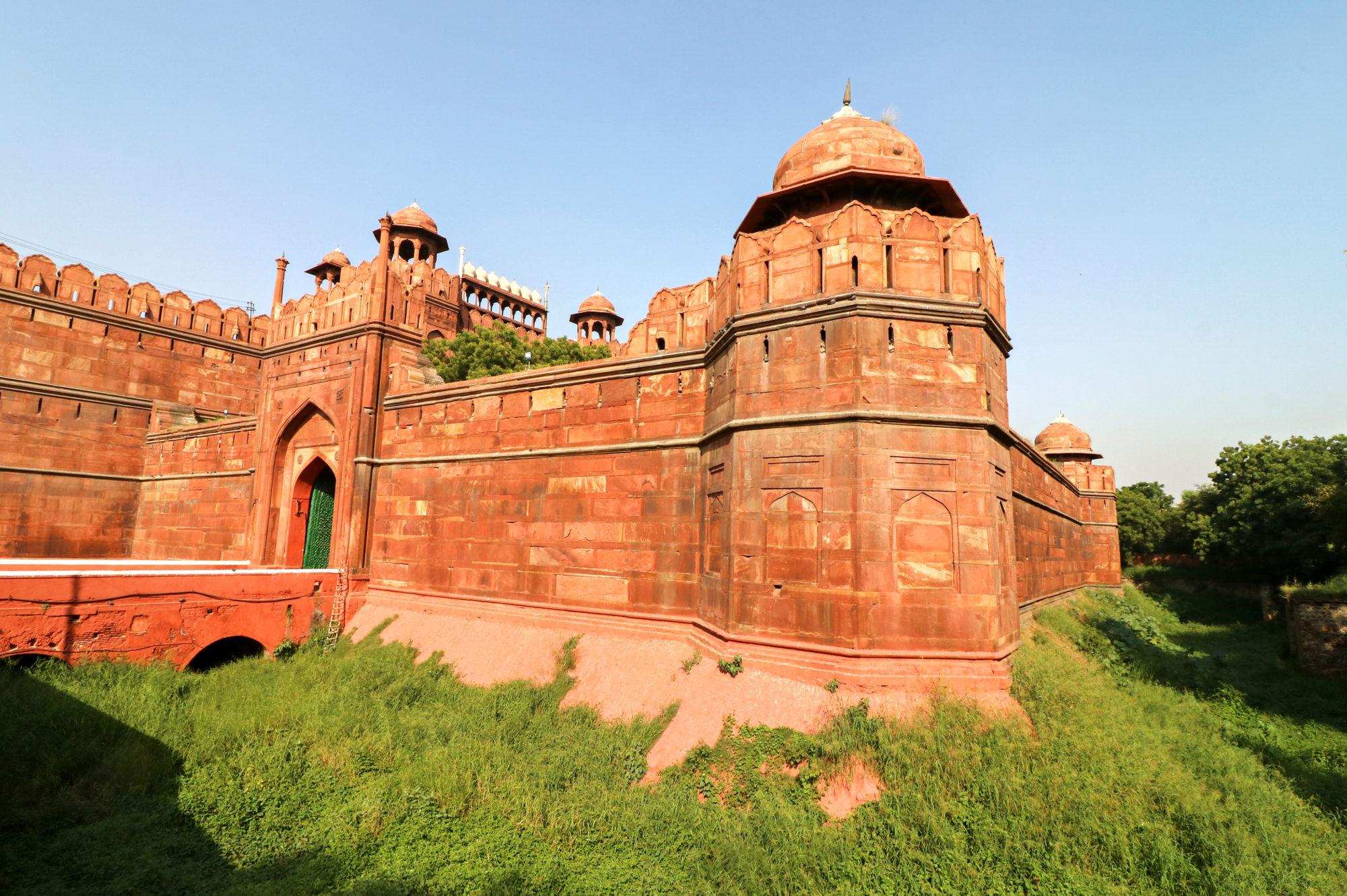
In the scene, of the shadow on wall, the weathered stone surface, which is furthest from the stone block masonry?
the weathered stone surface

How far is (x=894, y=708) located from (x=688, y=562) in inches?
143

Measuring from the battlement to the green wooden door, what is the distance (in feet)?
33.9

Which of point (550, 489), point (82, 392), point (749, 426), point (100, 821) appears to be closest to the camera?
point (100, 821)

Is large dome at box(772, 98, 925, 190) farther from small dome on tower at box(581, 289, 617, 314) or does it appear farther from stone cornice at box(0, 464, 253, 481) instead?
small dome on tower at box(581, 289, 617, 314)

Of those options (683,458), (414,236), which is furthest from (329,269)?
(683,458)

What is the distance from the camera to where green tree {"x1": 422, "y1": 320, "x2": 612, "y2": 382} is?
22484 millimetres

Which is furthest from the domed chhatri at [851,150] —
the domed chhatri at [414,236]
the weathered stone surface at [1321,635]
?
the domed chhatri at [414,236]

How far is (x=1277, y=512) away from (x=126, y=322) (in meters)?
40.8

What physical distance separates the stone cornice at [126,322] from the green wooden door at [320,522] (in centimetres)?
695

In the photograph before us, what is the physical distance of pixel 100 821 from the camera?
6.25 m

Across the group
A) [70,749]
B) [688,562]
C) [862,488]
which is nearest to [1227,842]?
[862,488]

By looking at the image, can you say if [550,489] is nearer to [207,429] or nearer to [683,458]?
[683,458]

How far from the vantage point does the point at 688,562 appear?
31.3ft

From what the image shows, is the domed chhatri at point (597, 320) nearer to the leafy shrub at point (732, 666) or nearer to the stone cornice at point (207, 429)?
the stone cornice at point (207, 429)
